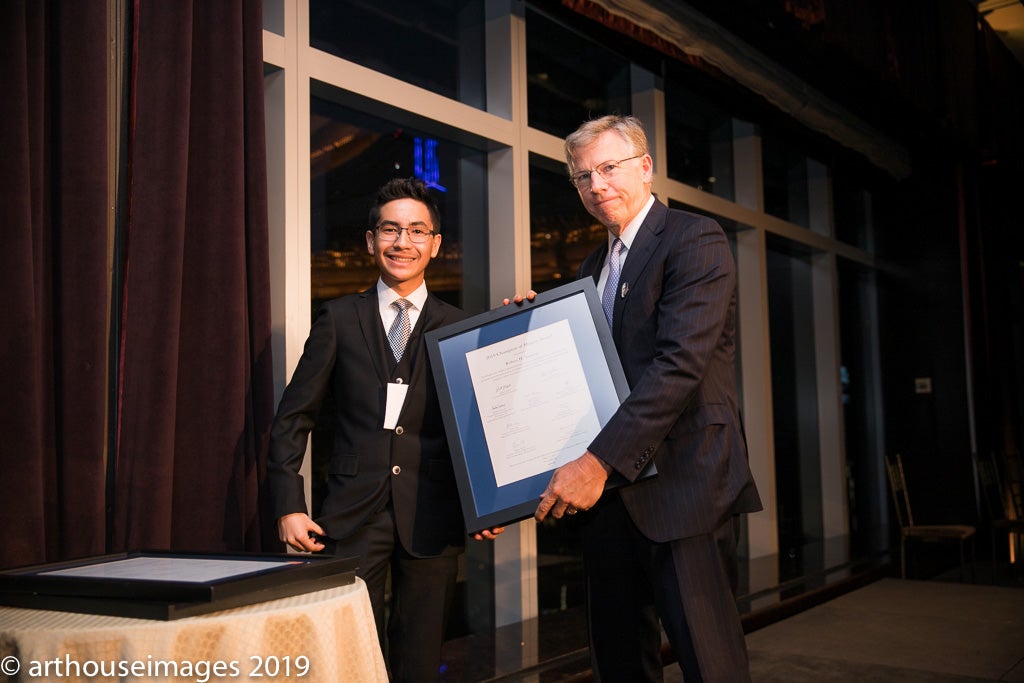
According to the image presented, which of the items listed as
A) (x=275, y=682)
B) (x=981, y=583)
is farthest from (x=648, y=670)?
(x=981, y=583)

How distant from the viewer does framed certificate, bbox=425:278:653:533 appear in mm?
1875

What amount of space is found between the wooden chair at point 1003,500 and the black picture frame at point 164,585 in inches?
221

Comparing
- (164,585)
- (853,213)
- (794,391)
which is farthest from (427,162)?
(853,213)

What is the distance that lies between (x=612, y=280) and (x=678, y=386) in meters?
0.36

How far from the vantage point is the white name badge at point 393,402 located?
79.7 inches

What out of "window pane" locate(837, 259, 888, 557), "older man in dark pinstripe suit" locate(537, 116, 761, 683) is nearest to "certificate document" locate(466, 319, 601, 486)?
"older man in dark pinstripe suit" locate(537, 116, 761, 683)

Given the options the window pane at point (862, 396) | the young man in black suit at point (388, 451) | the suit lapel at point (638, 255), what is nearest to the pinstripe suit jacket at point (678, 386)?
the suit lapel at point (638, 255)

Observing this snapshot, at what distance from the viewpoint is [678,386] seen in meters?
1.76

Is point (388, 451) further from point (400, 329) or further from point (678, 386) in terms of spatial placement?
point (678, 386)

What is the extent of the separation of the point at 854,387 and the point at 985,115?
2286 mm

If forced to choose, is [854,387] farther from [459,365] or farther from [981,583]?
[459,365]

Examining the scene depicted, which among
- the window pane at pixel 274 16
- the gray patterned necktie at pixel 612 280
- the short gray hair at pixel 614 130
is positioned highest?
the window pane at pixel 274 16

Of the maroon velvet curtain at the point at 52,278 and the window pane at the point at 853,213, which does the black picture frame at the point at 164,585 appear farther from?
the window pane at the point at 853,213

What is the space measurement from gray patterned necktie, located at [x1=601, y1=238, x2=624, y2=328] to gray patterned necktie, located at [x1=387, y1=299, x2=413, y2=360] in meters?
0.49
